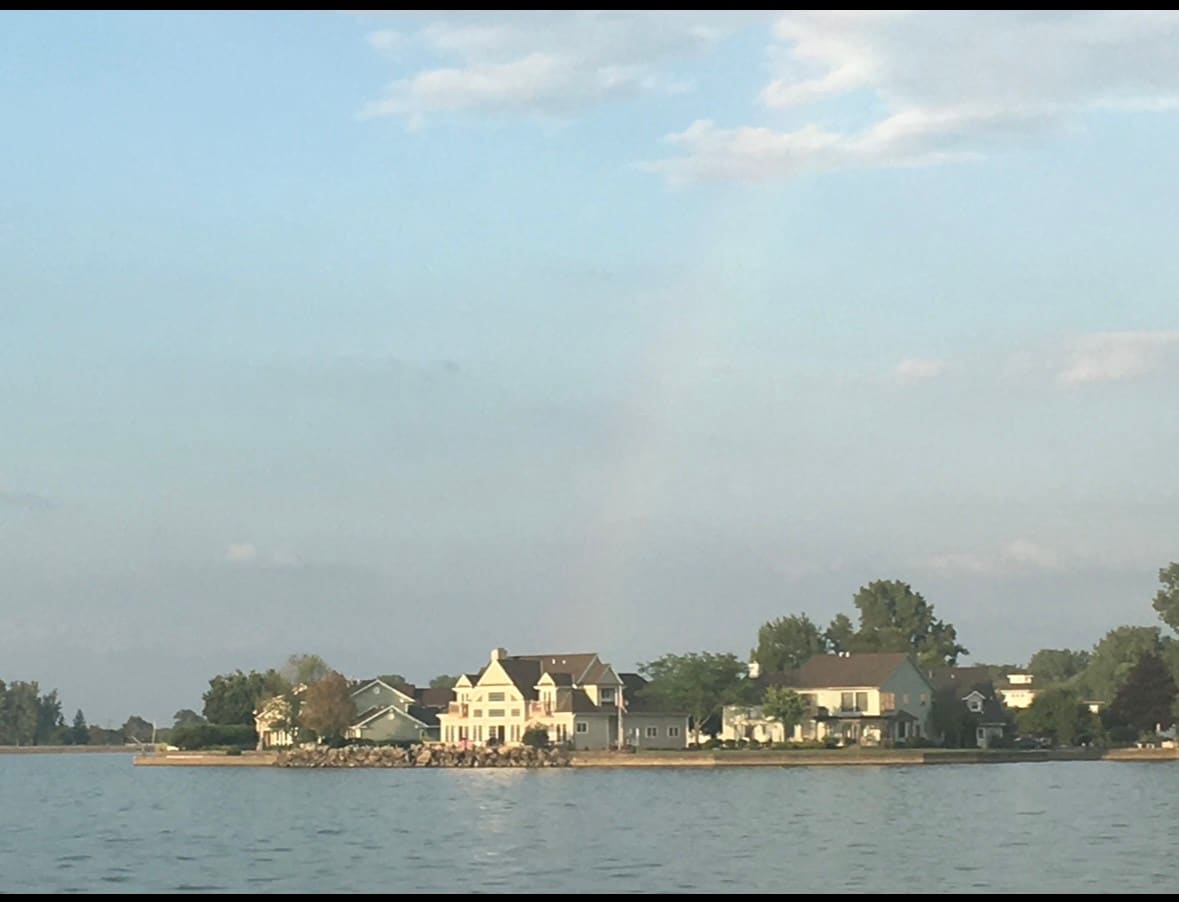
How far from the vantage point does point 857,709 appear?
9631cm

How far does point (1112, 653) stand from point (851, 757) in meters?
56.4

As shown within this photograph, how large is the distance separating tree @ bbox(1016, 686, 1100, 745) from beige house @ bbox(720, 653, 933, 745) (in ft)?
19.6

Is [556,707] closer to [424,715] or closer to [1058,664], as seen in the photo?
[424,715]

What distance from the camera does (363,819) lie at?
48.5m

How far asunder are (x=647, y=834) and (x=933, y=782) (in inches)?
1086

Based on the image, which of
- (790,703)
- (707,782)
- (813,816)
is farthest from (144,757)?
(813,816)

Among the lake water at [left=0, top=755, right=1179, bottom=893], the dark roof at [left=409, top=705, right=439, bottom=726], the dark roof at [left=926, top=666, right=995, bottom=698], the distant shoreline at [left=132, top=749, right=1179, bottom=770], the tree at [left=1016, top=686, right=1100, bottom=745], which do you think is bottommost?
the lake water at [left=0, top=755, right=1179, bottom=893]

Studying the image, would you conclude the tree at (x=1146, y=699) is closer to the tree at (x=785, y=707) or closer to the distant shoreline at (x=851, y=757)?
the distant shoreline at (x=851, y=757)

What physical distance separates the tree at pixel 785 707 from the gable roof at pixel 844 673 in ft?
13.2

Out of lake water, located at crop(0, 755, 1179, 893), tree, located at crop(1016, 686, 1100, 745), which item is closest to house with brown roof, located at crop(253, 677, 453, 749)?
lake water, located at crop(0, 755, 1179, 893)

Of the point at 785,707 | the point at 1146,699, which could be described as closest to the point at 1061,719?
the point at 1146,699

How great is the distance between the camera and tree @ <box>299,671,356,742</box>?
10306 centimetres

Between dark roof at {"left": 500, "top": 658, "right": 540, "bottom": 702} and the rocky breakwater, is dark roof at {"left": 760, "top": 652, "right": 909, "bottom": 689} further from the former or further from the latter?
the rocky breakwater

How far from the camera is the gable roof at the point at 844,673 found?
316 ft
